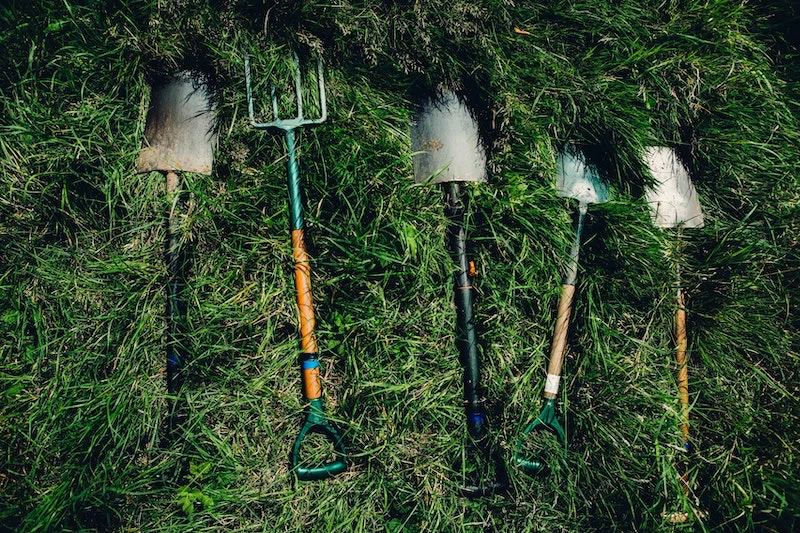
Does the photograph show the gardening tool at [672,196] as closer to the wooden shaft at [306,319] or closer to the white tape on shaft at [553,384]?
the white tape on shaft at [553,384]

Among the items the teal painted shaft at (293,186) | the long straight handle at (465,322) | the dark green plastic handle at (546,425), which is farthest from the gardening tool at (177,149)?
the dark green plastic handle at (546,425)

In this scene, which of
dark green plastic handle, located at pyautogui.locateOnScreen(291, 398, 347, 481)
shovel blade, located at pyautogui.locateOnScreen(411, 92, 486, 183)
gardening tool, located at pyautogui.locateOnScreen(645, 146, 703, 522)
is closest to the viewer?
dark green plastic handle, located at pyautogui.locateOnScreen(291, 398, 347, 481)

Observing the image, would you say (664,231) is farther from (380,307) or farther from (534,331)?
(380,307)

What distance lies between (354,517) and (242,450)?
0.58m

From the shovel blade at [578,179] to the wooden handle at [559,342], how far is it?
44 centimetres

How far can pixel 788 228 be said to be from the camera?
221 centimetres

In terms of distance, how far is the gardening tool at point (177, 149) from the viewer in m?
1.98

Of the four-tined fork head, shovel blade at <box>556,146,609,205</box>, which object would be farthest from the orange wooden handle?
shovel blade at <box>556,146,609,205</box>

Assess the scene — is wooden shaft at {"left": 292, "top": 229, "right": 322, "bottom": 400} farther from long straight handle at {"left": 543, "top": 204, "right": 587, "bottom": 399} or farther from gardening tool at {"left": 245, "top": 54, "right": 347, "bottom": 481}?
long straight handle at {"left": 543, "top": 204, "right": 587, "bottom": 399}

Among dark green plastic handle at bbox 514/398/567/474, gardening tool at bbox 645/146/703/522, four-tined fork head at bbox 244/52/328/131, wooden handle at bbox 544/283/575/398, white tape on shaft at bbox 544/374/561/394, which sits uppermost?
Result: four-tined fork head at bbox 244/52/328/131

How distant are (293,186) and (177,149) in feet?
1.80

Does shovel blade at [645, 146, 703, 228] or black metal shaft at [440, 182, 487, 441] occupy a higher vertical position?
shovel blade at [645, 146, 703, 228]

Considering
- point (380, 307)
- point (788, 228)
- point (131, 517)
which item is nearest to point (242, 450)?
point (131, 517)

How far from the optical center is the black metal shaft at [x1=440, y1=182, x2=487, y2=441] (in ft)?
6.59
